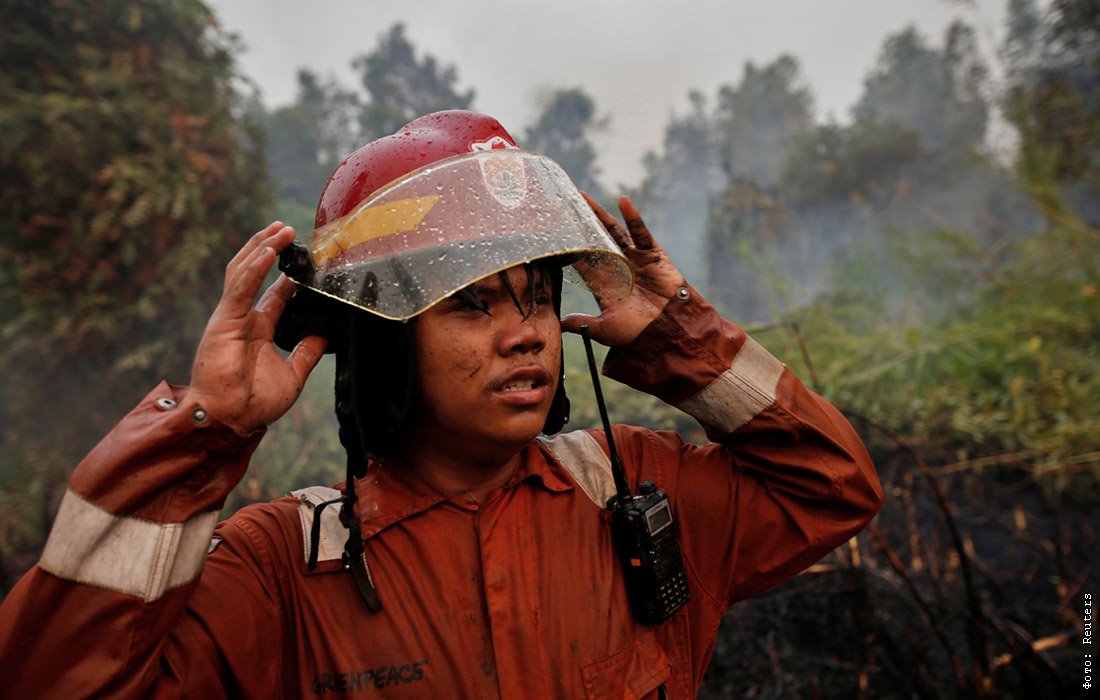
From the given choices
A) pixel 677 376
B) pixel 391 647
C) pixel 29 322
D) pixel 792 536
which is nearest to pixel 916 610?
pixel 792 536

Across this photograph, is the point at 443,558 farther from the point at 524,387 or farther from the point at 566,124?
the point at 566,124

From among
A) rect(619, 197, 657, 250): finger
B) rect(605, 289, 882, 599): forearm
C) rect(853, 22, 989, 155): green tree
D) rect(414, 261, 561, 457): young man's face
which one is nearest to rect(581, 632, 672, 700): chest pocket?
rect(605, 289, 882, 599): forearm

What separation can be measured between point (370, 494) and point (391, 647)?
338 mm

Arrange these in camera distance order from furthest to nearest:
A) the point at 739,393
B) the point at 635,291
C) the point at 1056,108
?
1. the point at 1056,108
2. the point at 635,291
3. the point at 739,393

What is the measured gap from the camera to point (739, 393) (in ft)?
4.61

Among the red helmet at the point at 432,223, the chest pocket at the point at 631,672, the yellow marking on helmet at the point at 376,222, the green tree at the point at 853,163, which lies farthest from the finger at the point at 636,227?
the green tree at the point at 853,163

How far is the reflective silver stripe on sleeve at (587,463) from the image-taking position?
1398 millimetres

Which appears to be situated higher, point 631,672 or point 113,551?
point 113,551

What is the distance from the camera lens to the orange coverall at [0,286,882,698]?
917 mm

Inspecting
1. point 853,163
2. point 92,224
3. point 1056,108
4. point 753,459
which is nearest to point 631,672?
point 753,459

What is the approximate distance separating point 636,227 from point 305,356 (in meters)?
0.89

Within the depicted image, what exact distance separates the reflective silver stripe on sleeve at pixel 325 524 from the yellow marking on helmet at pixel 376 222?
55cm

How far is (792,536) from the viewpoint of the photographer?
4.63 feet

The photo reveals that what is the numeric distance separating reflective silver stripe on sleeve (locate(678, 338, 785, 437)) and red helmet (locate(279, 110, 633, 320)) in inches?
17.2
